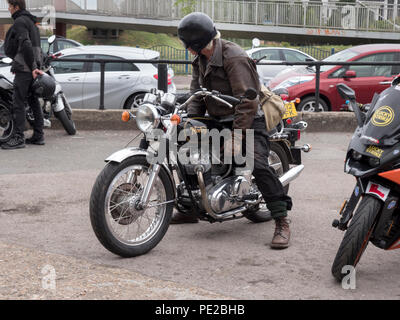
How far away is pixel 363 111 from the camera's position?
492 cm

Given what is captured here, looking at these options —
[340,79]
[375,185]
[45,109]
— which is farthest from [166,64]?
[375,185]

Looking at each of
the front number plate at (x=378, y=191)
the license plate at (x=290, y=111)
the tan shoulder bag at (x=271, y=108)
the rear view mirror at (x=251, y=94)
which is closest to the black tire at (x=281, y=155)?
the license plate at (x=290, y=111)

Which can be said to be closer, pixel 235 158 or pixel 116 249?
pixel 116 249

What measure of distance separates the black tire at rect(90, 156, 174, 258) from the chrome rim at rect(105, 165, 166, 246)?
0.03 meters

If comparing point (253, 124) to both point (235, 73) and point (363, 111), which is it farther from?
point (363, 111)

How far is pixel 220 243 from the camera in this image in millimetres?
5410

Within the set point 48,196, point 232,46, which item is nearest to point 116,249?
point 232,46

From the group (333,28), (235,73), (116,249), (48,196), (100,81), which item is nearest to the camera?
(116,249)

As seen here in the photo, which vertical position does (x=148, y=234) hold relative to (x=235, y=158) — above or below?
below

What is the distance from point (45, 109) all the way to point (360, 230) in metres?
7.24

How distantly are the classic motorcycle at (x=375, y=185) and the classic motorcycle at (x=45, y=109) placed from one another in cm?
654

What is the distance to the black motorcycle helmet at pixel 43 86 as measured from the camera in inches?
378

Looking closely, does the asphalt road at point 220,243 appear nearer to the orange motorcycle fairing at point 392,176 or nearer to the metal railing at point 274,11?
the orange motorcycle fairing at point 392,176

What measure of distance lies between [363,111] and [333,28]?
33372 millimetres
